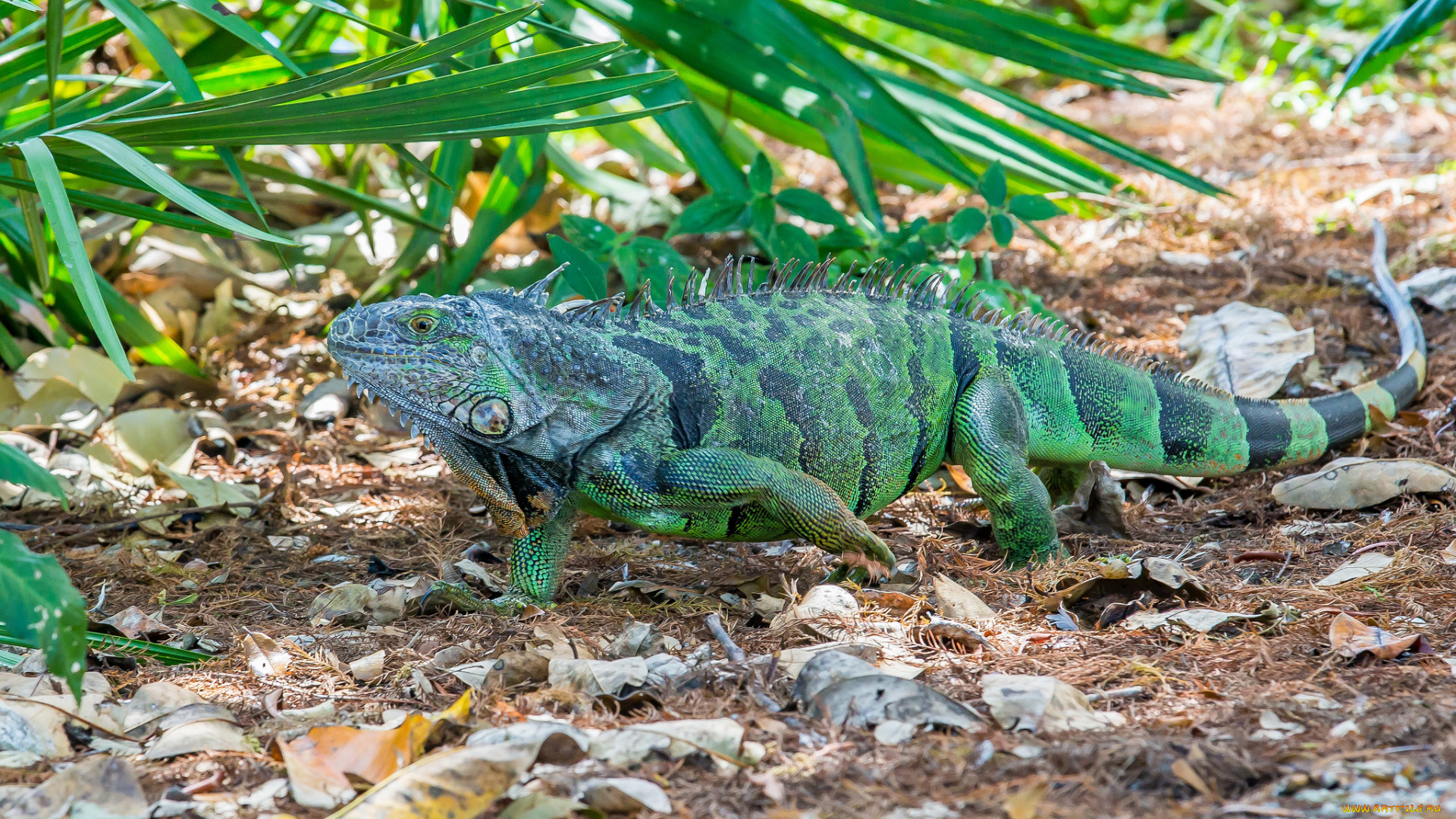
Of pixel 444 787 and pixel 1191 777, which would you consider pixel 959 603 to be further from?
pixel 444 787

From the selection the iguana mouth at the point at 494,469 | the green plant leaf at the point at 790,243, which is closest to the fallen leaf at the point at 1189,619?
the iguana mouth at the point at 494,469

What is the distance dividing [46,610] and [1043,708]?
213 centimetres

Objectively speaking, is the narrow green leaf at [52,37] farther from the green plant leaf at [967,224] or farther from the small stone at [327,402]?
the green plant leaf at [967,224]

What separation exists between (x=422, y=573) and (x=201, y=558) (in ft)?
2.93

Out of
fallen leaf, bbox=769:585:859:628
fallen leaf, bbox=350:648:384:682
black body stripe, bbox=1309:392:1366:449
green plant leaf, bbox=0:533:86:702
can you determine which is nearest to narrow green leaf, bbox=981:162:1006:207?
black body stripe, bbox=1309:392:1366:449

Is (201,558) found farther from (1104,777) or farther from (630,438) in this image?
(1104,777)

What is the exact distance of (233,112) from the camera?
349cm

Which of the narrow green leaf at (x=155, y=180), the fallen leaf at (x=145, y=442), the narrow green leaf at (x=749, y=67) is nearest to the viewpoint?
the narrow green leaf at (x=155, y=180)

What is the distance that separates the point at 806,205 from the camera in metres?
5.34

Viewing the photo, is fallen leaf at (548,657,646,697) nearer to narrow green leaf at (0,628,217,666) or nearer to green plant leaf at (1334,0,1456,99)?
narrow green leaf at (0,628,217,666)

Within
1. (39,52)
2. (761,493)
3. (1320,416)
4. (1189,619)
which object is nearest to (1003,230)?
(1320,416)

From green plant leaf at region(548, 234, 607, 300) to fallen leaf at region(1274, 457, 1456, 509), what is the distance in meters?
2.77

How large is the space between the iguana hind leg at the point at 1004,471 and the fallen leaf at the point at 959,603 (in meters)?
0.57

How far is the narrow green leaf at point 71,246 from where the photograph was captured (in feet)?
9.45
